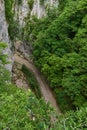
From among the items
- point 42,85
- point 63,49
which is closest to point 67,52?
point 63,49

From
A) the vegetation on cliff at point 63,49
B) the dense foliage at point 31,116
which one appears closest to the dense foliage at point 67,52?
the vegetation on cliff at point 63,49

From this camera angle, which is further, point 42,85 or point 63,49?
point 42,85

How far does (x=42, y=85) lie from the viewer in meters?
34.0

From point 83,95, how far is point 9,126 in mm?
20265

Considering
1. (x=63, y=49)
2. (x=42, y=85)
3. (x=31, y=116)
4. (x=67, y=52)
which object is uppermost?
(x=31, y=116)

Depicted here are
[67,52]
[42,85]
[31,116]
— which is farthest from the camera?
[42,85]

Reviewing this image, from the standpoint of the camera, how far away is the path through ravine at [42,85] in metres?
31.5

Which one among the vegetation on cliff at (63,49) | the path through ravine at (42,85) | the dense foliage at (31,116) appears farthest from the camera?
the path through ravine at (42,85)

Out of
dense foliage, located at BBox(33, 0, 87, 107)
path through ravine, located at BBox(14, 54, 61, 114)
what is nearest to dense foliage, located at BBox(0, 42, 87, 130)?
dense foliage, located at BBox(33, 0, 87, 107)

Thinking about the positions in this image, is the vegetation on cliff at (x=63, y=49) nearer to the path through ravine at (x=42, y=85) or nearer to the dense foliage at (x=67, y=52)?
the dense foliage at (x=67, y=52)

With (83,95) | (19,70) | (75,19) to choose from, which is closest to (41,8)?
(75,19)

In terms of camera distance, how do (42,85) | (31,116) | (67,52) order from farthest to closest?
(42,85), (67,52), (31,116)

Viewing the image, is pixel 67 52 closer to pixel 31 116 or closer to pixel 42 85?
pixel 42 85

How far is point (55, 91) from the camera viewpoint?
31469 mm
